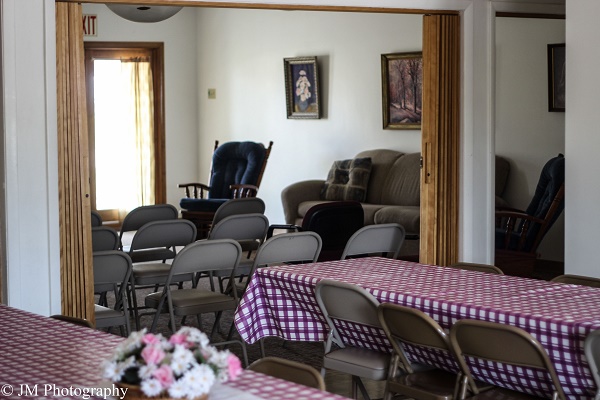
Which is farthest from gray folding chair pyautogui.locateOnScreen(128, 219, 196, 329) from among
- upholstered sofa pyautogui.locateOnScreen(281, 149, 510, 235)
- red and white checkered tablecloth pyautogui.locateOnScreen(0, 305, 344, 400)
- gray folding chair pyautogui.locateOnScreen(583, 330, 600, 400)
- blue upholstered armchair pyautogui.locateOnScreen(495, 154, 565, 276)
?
gray folding chair pyautogui.locateOnScreen(583, 330, 600, 400)

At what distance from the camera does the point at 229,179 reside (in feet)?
40.2

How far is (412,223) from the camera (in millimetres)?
Answer: 9586

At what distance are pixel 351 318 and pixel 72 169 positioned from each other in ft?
8.32

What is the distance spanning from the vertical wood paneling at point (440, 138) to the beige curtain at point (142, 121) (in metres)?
7.09

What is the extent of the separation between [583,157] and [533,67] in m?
3.16

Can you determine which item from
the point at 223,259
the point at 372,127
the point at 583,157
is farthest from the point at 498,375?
the point at 372,127

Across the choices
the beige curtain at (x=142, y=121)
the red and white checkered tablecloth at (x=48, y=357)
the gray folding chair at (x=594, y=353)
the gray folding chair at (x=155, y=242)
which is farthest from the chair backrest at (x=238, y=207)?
the gray folding chair at (x=594, y=353)

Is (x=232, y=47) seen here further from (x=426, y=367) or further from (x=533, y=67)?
(x=426, y=367)

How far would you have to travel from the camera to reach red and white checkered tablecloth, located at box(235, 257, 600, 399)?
3.58 m

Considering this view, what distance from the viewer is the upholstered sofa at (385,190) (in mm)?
9875

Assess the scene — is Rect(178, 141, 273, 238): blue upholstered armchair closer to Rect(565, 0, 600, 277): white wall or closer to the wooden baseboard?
the wooden baseboard

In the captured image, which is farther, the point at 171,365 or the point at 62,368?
the point at 62,368

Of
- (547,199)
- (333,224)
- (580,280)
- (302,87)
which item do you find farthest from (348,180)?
(580,280)

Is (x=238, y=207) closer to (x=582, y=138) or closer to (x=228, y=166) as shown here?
(x=582, y=138)
